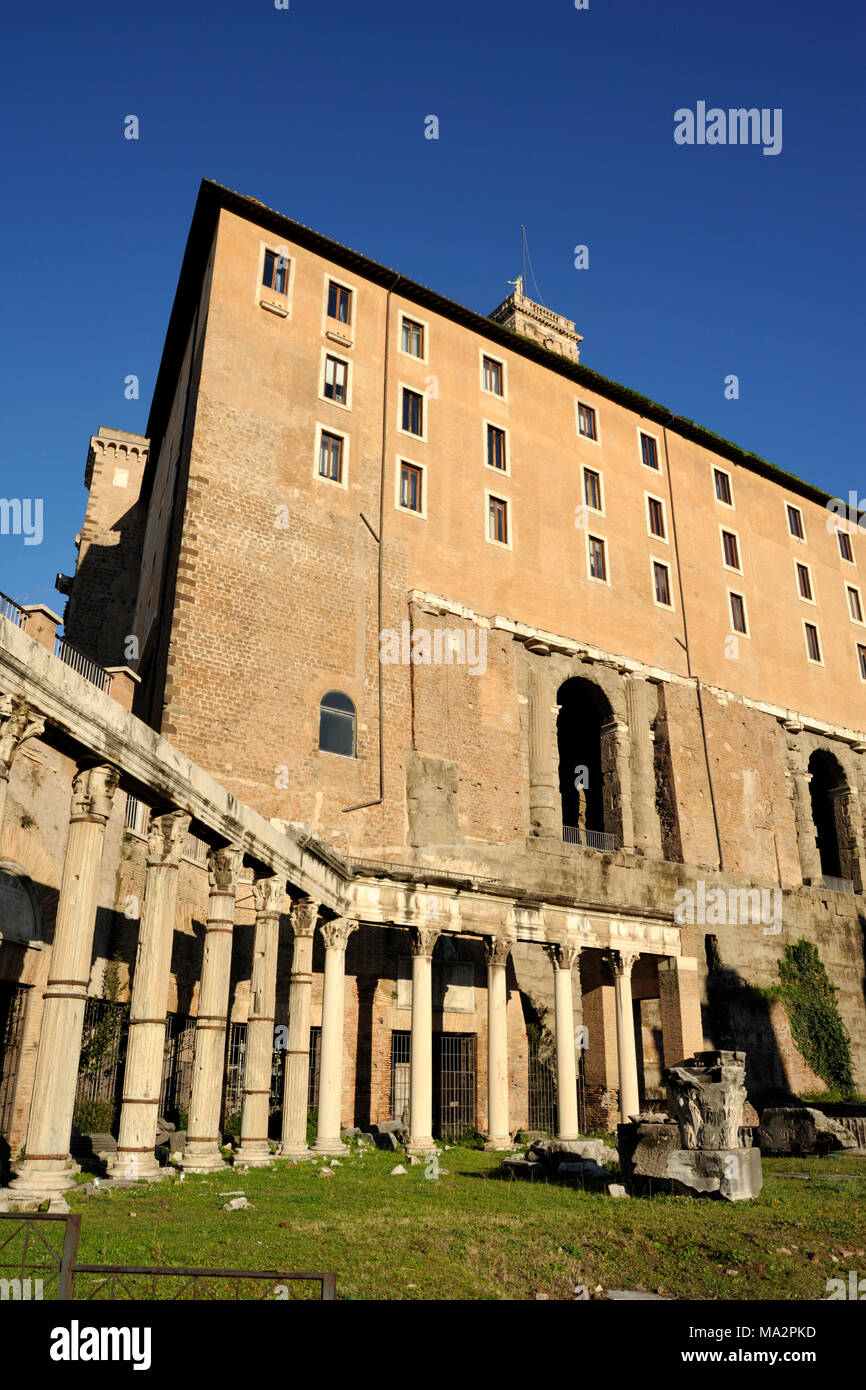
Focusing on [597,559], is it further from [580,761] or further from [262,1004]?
[262,1004]

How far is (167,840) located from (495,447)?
2134cm

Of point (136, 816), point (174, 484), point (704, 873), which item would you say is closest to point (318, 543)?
point (174, 484)

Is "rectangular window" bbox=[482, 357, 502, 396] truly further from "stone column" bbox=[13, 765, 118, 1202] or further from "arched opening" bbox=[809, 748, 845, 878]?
"stone column" bbox=[13, 765, 118, 1202]

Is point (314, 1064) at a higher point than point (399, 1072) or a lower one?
higher

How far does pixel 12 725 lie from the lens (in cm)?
1042

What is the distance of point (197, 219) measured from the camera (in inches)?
1098

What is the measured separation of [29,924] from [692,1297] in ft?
39.2

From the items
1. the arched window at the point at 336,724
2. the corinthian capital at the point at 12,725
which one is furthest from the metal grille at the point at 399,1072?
the corinthian capital at the point at 12,725

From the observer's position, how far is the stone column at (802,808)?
33969 millimetres

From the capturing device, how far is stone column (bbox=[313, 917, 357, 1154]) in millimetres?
18172

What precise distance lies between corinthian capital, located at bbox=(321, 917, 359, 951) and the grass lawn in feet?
22.1

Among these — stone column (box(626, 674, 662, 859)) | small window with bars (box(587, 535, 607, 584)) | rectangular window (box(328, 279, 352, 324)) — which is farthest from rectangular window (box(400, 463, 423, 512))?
stone column (box(626, 674, 662, 859))

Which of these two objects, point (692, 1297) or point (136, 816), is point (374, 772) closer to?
point (136, 816)

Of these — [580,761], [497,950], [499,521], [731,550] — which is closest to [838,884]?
[580,761]
